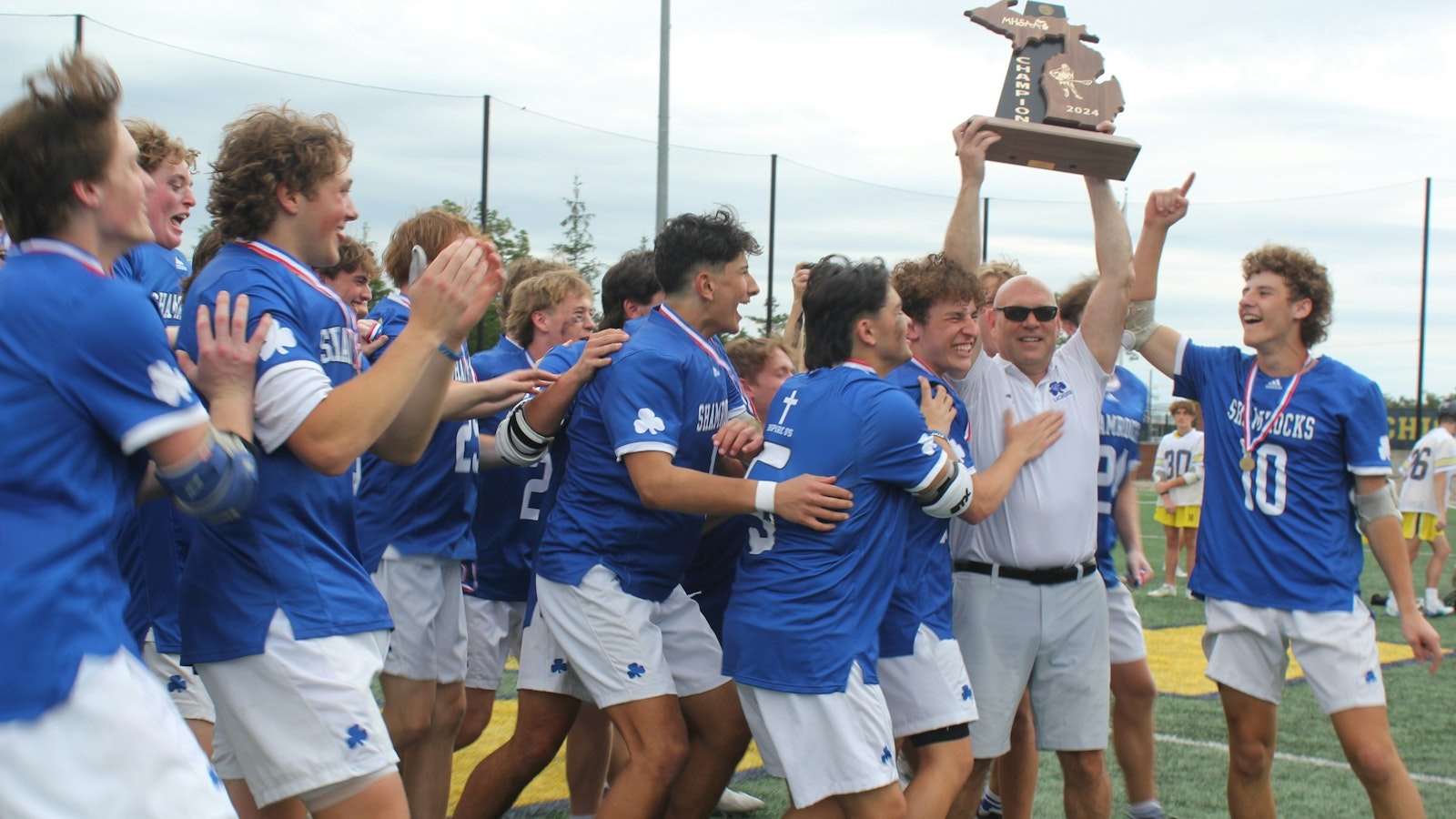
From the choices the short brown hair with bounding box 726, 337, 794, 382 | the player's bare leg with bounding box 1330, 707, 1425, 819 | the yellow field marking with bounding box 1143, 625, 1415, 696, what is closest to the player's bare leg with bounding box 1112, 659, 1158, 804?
the player's bare leg with bounding box 1330, 707, 1425, 819

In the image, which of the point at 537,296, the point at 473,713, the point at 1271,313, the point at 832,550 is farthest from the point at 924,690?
the point at 537,296

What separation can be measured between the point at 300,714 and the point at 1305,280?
397cm

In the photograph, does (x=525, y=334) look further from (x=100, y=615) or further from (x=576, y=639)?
(x=100, y=615)

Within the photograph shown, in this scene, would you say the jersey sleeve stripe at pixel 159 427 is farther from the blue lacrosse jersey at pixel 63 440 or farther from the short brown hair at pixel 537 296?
the short brown hair at pixel 537 296

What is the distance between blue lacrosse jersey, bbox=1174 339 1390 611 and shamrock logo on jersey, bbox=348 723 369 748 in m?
3.30

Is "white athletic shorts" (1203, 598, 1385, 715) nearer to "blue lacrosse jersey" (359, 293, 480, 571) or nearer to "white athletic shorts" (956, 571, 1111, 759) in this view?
"white athletic shorts" (956, 571, 1111, 759)

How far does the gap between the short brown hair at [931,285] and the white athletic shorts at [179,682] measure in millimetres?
2762

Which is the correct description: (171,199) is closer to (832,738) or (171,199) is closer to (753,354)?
(753,354)

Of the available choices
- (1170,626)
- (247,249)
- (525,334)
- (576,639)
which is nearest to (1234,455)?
(576,639)

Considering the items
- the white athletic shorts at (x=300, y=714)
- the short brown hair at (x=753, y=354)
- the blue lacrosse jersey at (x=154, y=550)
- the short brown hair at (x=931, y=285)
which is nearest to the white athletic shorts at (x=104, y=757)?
the white athletic shorts at (x=300, y=714)

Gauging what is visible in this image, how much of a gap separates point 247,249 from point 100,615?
3.55 feet

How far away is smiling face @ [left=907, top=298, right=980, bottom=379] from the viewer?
4445 millimetres

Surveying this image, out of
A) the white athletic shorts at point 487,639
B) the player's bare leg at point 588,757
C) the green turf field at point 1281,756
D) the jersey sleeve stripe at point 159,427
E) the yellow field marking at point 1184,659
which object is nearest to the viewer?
the jersey sleeve stripe at point 159,427

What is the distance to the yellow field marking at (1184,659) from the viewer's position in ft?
26.8
